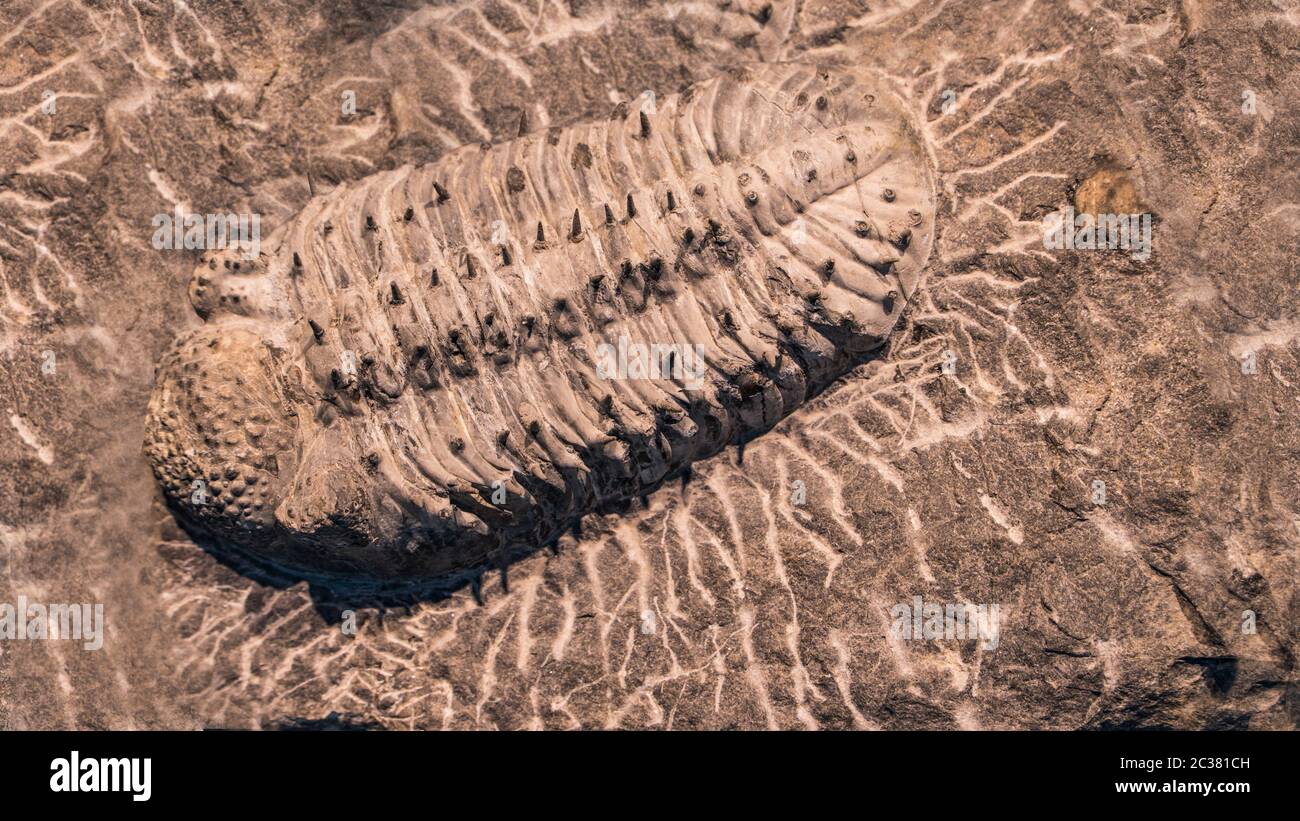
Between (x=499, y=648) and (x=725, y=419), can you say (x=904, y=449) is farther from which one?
(x=499, y=648)

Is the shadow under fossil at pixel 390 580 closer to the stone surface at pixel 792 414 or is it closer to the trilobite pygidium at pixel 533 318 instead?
the stone surface at pixel 792 414

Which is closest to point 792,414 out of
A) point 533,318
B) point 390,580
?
point 533,318

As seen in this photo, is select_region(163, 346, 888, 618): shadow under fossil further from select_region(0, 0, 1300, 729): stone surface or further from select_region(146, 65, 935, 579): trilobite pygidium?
select_region(146, 65, 935, 579): trilobite pygidium

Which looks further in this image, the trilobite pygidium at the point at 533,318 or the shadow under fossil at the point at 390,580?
the shadow under fossil at the point at 390,580

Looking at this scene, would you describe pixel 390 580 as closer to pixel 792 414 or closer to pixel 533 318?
pixel 533 318

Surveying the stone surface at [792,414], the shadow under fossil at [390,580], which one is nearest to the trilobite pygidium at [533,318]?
the shadow under fossil at [390,580]
